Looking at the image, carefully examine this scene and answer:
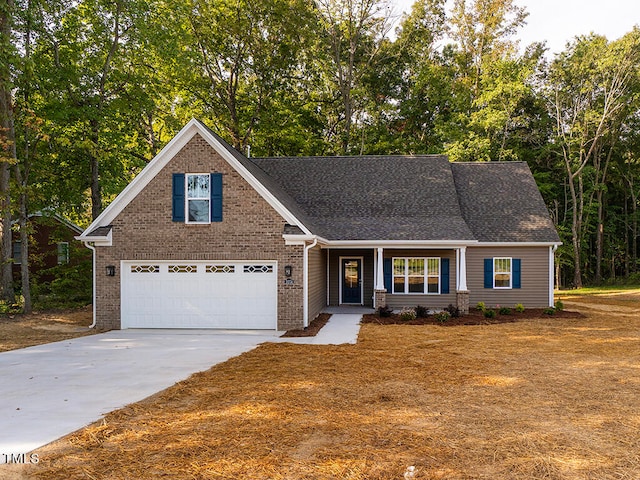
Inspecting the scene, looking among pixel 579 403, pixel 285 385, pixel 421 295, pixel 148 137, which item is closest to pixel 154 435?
pixel 285 385

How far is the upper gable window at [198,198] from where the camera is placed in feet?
46.3

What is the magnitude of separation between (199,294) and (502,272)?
1163 cm

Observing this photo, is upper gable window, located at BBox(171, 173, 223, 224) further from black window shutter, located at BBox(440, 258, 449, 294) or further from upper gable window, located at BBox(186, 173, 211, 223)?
black window shutter, located at BBox(440, 258, 449, 294)

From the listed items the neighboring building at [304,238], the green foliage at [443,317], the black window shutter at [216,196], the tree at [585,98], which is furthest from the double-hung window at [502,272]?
the tree at [585,98]

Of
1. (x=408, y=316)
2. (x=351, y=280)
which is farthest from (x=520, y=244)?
(x=351, y=280)

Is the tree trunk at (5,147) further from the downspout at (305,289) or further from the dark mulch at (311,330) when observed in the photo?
the dark mulch at (311,330)

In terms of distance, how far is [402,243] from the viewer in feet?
55.1

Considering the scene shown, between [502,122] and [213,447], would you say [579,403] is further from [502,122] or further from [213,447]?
[502,122]

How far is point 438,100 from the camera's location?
3297 cm

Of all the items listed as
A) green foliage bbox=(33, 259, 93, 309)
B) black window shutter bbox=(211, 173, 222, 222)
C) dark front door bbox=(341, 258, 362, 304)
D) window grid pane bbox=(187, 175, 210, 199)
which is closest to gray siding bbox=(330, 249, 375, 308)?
dark front door bbox=(341, 258, 362, 304)

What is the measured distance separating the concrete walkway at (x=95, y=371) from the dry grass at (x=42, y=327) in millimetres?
810

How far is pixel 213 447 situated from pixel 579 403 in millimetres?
4946

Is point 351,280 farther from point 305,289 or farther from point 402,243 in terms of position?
point 305,289

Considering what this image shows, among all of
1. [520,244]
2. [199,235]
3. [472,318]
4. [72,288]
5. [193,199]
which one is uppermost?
[193,199]
